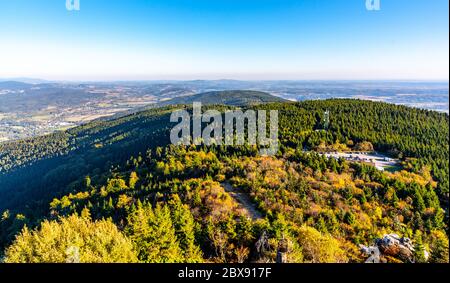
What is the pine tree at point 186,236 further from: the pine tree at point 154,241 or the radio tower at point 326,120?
the radio tower at point 326,120

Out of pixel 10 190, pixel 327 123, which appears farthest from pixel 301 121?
pixel 10 190

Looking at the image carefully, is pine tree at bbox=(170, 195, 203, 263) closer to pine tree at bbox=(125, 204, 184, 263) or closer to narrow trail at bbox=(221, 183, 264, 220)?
pine tree at bbox=(125, 204, 184, 263)

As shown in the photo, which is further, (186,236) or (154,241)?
(186,236)

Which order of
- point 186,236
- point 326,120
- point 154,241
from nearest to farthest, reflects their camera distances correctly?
point 154,241 → point 186,236 → point 326,120

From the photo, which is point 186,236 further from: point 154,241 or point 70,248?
point 70,248

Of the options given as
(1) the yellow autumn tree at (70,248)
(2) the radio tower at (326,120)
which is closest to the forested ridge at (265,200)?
(1) the yellow autumn tree at (70,248)

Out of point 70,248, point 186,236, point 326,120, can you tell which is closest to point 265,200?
point 186,236
